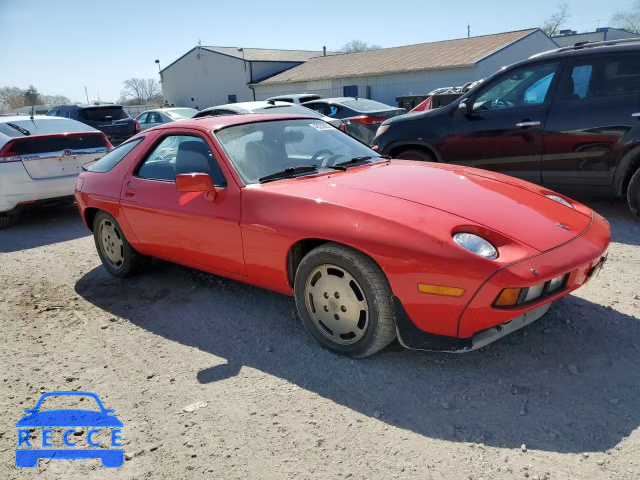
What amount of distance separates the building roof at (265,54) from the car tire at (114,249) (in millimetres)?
35024

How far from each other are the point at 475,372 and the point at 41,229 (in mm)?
6477

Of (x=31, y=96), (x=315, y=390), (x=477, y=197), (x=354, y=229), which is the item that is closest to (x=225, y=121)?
(x=354, y=229)

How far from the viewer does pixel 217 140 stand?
12.2 ft

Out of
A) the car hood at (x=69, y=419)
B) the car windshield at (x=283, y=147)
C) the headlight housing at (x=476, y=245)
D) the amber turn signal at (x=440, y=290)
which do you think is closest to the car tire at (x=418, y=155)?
the car windshield at (x=283, y=147)

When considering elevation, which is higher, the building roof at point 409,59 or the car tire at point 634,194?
the building roof at point 409,59

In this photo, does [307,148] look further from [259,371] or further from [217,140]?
[259,371]

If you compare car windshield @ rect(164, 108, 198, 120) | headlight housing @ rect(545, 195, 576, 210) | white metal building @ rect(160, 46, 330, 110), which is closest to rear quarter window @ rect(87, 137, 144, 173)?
headlight housing @ rect(545, 195, 576, 210)

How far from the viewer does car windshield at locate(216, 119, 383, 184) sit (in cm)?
366

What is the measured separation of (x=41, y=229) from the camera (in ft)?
23.5

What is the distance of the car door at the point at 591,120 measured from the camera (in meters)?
5.17

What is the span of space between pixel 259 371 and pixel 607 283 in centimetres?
274

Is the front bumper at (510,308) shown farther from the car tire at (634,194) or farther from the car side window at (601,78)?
the car side window at (601,78)

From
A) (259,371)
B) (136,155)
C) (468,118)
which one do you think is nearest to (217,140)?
(136,155)

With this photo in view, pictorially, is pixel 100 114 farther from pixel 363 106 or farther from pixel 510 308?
pixel 510 308
